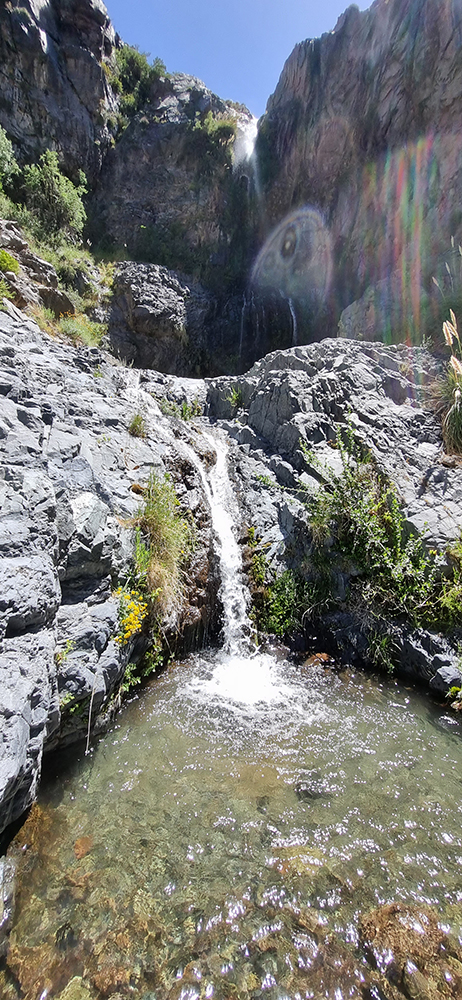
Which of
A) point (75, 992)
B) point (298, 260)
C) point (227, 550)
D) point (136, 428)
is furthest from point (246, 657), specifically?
point (298, 260)

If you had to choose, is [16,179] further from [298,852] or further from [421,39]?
[298,852]

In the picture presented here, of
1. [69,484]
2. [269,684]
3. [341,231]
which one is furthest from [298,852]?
[341,231]

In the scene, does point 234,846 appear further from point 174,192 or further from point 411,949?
point 174,192

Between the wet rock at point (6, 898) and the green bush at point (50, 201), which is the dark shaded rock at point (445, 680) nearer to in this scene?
the wet rock at point (6, 898)

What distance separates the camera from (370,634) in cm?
526

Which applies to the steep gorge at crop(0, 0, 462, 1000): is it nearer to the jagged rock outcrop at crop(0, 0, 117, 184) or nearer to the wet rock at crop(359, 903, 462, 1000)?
the wet rock at crop(359, 903, 462, 1000)

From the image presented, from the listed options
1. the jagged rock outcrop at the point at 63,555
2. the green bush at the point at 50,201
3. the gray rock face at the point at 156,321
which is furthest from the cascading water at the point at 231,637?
the green bush at the point at 50,201

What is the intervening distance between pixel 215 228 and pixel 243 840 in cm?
2431

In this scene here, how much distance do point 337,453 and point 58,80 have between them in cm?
2242

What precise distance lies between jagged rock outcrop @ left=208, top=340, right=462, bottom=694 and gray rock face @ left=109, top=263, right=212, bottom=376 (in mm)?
8223

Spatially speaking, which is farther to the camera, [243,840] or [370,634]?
[370,634]

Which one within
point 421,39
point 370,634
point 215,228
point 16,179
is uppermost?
point 421,39

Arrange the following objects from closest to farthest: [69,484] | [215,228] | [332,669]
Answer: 1. [69,484]
2. [332,669]
3. [215,228]

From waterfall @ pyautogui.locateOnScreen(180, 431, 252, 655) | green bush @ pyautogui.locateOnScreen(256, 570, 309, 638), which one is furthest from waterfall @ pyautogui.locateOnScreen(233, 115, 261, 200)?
green bush @ pyautogui.locateOnScreen(256, 570, 309, 638)
